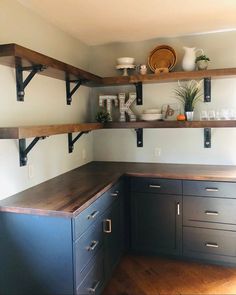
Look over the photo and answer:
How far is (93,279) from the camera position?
199cm

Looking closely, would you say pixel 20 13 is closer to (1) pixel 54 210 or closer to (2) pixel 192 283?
(1) pixel 54 210

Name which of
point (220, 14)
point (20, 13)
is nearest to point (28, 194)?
point (20, 13)

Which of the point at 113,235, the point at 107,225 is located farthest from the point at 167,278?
the point at 107,225

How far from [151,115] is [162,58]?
607mm

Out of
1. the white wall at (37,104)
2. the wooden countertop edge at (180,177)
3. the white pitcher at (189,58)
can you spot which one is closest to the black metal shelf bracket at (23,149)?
the white wall at (37,104)

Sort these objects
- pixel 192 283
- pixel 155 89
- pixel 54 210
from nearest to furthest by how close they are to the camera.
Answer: pixel 54 210, pixel 192 283, pixel 155 89

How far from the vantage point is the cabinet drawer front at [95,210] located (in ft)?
5.75

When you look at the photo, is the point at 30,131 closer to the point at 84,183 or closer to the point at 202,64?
the point at 84,183

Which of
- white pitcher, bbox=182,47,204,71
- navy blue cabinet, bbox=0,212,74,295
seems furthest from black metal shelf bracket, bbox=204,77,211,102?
navy blue cabinet, bbox=0,212,74,295

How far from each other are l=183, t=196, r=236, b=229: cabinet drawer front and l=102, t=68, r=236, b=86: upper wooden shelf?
1139mm

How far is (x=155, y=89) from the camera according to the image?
315cm

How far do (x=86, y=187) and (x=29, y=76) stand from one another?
3.00 feet

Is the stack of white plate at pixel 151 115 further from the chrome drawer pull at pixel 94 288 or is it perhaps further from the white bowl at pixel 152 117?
the chrome drawer pull at pixel 94 288

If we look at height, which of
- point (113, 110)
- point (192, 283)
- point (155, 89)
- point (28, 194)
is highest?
point (155, 89)
